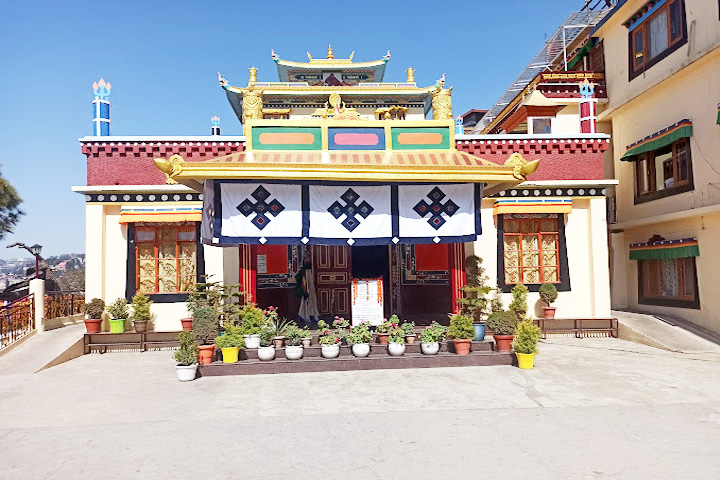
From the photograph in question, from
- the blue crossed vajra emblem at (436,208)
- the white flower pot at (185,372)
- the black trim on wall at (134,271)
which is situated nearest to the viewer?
the white flower pot at (185,372)

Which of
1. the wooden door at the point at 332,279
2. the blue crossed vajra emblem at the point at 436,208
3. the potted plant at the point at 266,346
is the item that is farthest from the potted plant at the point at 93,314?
the blue crossed vajra emblem at the point at 436,208

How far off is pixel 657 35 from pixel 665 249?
699 cm

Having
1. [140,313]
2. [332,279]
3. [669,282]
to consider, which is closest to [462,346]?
[332,279]

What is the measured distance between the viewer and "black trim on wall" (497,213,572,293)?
563 inches

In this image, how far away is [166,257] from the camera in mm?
13750

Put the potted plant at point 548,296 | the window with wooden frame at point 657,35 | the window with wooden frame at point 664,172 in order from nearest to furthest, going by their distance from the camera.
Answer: the potted plant at point 548,296
the window with wooden frame at point 664,172
the window with wooden frame at point 657,35

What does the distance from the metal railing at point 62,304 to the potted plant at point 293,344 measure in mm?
8633

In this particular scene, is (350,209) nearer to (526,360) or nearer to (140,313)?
(526,360)

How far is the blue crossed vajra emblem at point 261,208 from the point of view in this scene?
34.7 feet

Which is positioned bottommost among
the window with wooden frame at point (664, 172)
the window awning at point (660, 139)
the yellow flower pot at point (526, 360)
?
the yellow flower pot at point (526, 360)

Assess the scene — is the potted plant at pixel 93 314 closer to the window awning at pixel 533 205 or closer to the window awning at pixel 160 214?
the window awning at pixel 160 214

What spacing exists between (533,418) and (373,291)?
17.8ft

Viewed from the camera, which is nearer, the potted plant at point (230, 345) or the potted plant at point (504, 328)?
the potted plant at point (230, 345)

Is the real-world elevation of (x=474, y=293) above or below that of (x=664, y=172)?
below
